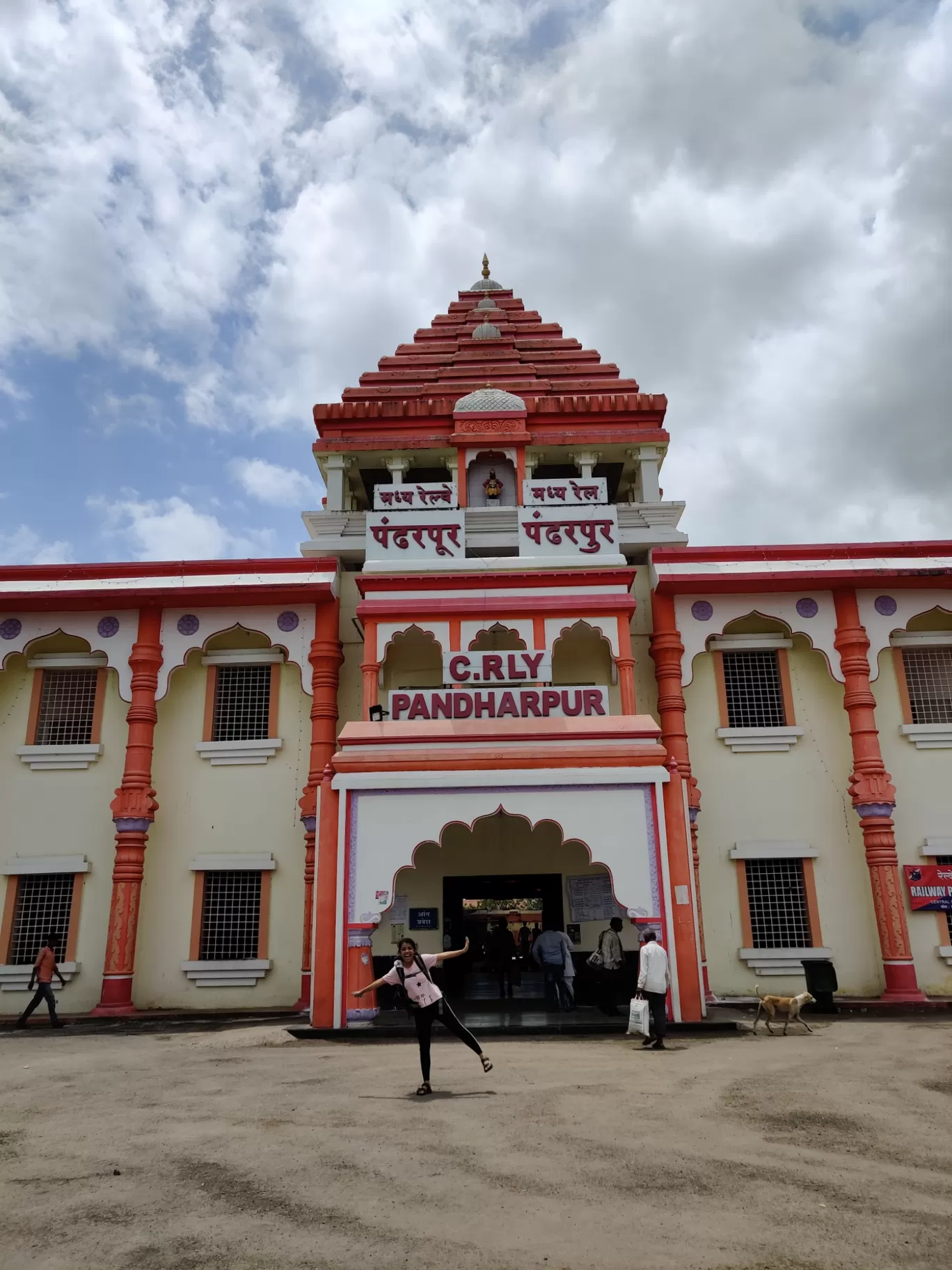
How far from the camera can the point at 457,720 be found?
13.2m

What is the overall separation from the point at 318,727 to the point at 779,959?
8.10 meters

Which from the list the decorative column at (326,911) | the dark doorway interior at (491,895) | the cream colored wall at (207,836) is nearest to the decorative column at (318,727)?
the cream colored wall at (207,836)

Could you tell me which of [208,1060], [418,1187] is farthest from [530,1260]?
[208,1060]

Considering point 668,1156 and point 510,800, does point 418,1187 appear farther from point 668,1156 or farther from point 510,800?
point 510,800

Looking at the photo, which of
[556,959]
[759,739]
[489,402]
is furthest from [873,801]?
[489,402]

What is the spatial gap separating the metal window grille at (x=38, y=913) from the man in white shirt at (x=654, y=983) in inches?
376

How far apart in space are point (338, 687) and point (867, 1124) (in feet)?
36.0

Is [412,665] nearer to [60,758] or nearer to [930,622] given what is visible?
[60,758]

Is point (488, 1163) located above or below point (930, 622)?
below

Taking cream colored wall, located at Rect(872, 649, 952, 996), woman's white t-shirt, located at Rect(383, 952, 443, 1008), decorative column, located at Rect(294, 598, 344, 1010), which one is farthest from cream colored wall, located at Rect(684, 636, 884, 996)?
woman's white t-shirt, located at Rect(383, 952, 443, 1008)

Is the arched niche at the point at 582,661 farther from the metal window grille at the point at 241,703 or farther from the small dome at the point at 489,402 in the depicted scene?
the metal window grille at the point at 241,703

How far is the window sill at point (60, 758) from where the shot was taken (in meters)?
15.6

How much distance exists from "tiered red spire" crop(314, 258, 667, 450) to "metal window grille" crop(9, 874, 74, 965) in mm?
9113

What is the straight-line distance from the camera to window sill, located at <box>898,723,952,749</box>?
15.3 meters
